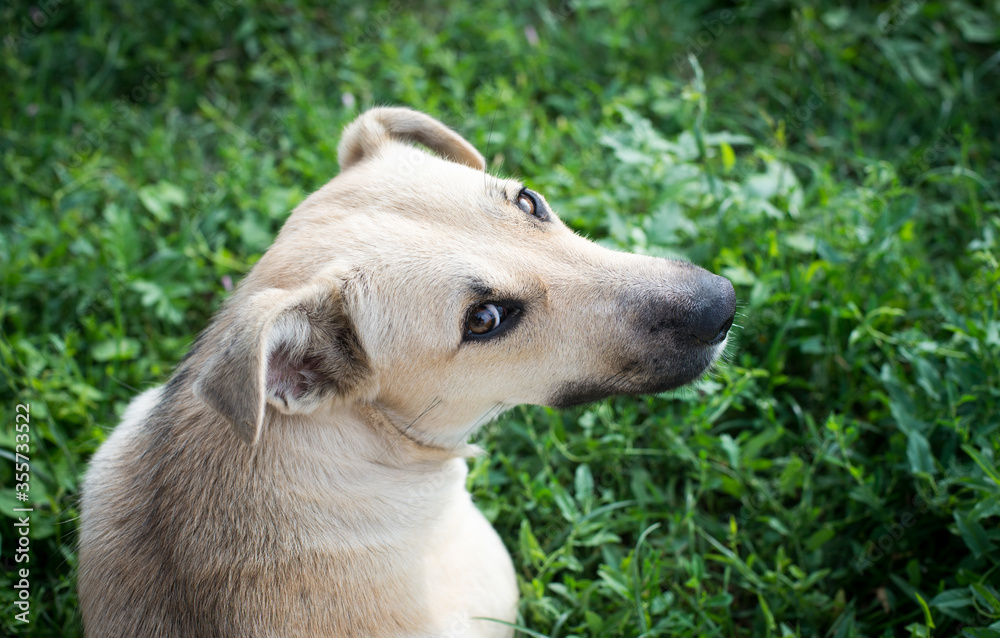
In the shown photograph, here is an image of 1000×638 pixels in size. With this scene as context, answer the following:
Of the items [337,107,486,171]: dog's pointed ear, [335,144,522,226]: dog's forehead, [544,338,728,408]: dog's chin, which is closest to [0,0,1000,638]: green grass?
[544,338,728,408]: dog's chin

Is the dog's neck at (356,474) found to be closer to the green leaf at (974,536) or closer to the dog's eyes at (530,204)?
the dog's eyes at (530,204)

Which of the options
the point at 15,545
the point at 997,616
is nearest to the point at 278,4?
the point at 15,545

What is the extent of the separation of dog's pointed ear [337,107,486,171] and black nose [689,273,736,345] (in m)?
1.36

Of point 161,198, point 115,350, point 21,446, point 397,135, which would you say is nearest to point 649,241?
point 397,135

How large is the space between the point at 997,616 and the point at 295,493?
291cm

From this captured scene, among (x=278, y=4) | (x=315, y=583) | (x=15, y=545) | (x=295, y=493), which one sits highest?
(x=278, y=4)

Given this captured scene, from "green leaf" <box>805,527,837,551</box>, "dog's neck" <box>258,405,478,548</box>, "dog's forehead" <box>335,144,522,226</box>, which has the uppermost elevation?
"dog's forehead" <box>335,144,522,226</box>

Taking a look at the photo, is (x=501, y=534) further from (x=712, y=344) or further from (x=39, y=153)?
(x=39, y=153)

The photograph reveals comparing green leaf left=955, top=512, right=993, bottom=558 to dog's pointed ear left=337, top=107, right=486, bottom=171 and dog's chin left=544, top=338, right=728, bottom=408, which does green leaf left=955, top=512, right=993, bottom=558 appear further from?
dog's pointed ear left=337, top=107, right=486, bottom=171

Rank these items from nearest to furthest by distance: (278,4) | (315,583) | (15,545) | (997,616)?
(315,583) < (997,616) < (15,545) < (278,4)

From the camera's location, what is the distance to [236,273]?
205 inches

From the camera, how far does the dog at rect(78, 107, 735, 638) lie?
103 inches

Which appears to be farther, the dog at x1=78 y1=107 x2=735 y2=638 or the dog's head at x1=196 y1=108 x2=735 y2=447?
the dog's head at x1=196 y1=108 x2=735 y2=447

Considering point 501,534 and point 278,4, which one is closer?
point 501,534
